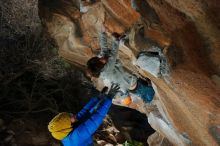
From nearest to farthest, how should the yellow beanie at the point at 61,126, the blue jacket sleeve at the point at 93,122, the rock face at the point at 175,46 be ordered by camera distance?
the rock face at the point at 175,46 < the blue jacket sleeve at the point at 93,122 < the yellow beanie at the point at 61,126

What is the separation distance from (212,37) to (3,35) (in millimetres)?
9645

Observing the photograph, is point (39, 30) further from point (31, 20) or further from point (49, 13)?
point (49, 13)

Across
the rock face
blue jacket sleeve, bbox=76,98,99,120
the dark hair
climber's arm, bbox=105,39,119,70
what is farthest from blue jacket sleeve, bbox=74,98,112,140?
the rock face

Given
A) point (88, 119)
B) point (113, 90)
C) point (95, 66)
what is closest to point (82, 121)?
point (88, 119)

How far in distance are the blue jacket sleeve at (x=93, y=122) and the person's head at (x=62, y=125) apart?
0.15 meters

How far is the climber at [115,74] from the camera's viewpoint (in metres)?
5.71

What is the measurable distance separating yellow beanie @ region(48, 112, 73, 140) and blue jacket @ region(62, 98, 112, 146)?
109mm

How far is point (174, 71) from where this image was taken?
4.17 meters

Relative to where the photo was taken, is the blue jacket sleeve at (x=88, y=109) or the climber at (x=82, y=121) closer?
the climber at (x=82, y=121)

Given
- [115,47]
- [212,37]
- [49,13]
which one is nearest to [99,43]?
[115,47]

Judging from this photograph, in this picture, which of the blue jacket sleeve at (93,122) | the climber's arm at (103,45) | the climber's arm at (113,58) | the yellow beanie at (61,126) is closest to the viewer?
the blue jacket sleeve at (93,122)

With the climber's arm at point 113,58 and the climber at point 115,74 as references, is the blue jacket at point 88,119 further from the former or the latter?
the climber's arm at point 113,58

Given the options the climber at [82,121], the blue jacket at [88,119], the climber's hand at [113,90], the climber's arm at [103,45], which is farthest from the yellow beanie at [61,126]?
the climber's arm at [103,45]

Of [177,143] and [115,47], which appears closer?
[115,47]
